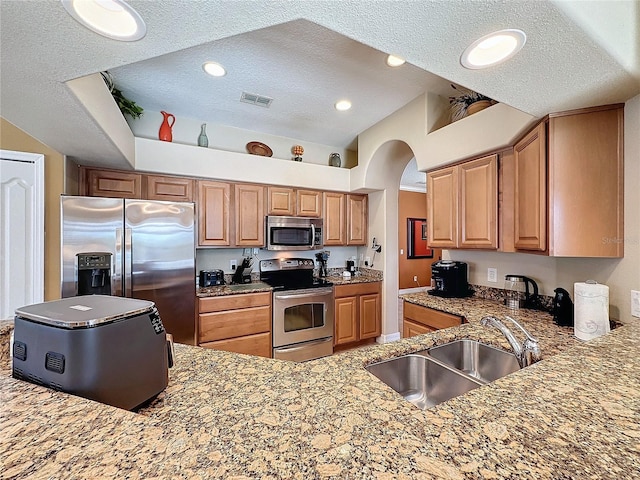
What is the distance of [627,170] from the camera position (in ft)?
4.74

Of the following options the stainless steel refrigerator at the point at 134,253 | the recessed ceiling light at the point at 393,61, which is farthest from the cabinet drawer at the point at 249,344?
the recessed ceiling light at the point at 393,61

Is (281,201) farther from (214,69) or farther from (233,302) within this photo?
(214,69)

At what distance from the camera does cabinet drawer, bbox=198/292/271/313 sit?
2.64 m

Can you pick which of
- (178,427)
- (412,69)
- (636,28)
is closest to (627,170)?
(636,28)

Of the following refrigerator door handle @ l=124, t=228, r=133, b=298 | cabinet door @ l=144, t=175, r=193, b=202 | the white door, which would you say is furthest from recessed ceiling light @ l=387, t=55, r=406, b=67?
the white door

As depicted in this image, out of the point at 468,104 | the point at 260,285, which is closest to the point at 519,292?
the point at 468,104

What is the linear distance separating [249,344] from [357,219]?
217 centimetres

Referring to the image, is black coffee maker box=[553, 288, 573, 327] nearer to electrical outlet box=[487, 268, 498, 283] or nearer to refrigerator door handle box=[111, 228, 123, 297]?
electrical outlet box=[487, 268, 498, 283]

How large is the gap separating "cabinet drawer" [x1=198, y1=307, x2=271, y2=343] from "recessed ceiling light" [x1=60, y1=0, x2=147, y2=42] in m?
2.27

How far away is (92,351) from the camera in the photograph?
27.0 inches

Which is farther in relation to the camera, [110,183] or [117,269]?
[110,183]

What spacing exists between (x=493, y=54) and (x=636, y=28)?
0.61 metres

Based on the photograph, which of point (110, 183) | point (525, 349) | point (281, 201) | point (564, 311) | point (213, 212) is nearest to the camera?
point (525, 349)

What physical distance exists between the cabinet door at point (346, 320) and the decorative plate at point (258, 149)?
2.05 m
